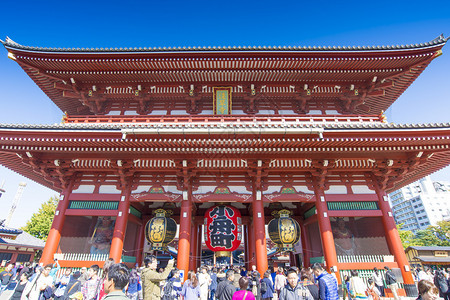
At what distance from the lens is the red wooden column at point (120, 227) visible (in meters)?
9.38

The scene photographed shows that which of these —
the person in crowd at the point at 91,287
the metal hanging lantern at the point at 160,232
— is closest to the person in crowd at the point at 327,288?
the person in crowd at the point at 91,287

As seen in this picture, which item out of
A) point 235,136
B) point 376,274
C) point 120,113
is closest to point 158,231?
point 235,136

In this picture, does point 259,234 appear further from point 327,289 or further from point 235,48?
point 235,48

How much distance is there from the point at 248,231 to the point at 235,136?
7359mm

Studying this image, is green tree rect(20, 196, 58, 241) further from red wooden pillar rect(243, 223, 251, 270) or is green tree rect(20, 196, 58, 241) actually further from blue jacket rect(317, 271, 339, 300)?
blue jacket rect(317, 271, 339, 300)

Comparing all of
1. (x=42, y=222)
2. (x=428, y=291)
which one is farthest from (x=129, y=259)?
(x=42, y=222)

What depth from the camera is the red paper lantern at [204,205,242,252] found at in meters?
9.86

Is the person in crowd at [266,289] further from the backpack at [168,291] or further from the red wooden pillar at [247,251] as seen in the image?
the red wooden pillar at [247,251]

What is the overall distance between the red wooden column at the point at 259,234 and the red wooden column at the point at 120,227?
533cm

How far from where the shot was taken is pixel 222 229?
10125 mm

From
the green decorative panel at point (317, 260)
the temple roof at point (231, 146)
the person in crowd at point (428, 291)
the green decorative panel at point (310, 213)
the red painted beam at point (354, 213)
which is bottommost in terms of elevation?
the person in crowd at point (428, 291)

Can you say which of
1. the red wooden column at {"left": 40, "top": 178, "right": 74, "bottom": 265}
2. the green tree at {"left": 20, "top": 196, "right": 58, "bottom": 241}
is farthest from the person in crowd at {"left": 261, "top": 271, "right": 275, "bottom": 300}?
the green tree at {"left": 20, "top": 196, "right": 58, "bottom": 241}

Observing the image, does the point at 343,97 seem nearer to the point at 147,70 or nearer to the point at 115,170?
the point at 147,70

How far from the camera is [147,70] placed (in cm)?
1191
